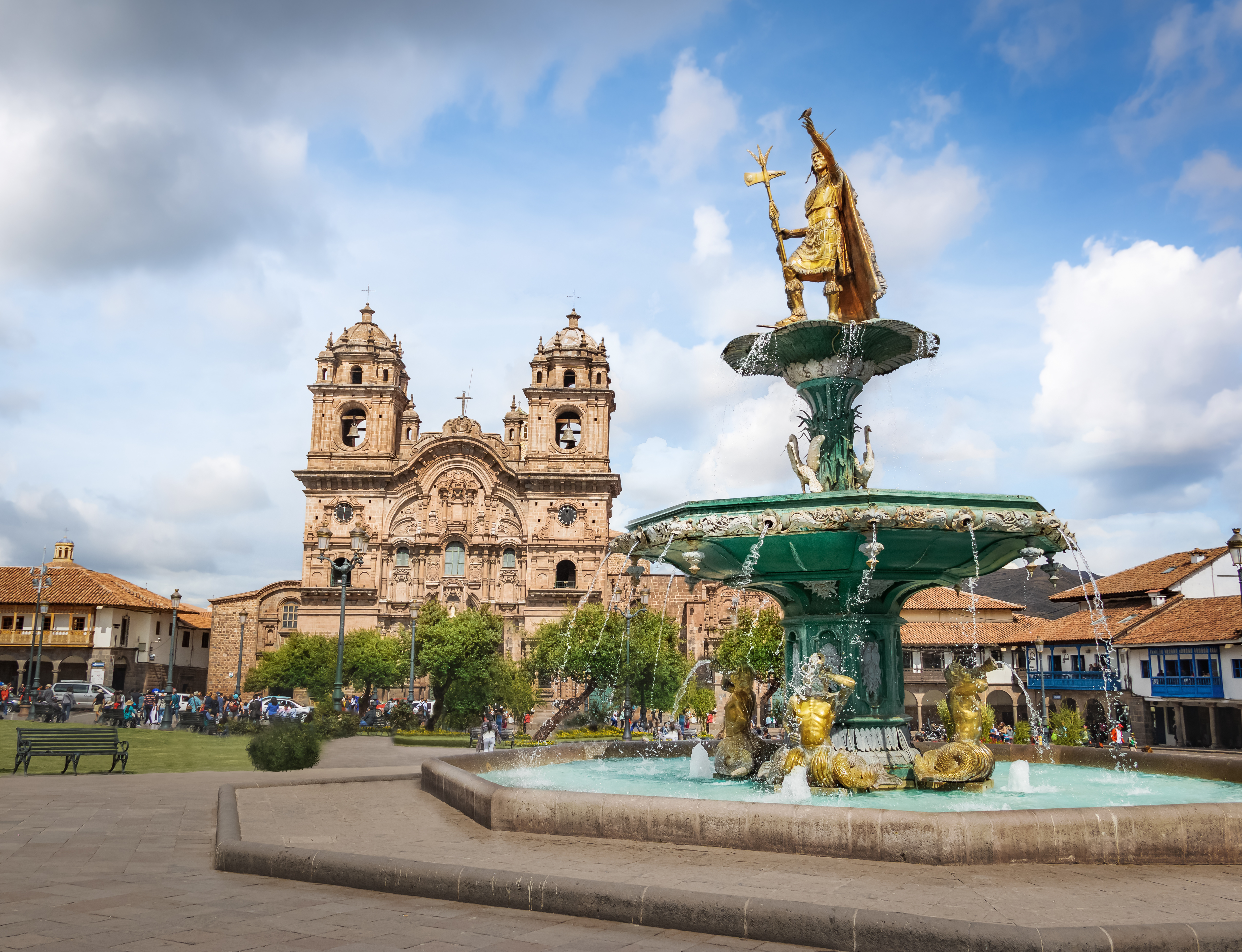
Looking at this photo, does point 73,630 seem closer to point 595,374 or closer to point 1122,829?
point 595,374

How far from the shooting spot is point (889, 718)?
8.48m

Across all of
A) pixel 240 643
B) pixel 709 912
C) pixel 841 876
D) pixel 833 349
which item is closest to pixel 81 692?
pixel 240 643

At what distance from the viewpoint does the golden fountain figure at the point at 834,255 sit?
948cm

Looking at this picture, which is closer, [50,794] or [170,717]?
[50,794]

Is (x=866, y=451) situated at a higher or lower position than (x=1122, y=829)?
higher

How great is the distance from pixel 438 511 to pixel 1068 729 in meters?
36.4

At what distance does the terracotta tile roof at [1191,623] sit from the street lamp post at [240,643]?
3279 cm

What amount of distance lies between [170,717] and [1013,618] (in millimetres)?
34293

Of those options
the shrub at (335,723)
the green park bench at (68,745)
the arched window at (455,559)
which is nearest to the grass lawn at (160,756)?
the green park bench at (68,745)

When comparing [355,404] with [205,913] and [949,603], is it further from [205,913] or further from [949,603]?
[205,913]

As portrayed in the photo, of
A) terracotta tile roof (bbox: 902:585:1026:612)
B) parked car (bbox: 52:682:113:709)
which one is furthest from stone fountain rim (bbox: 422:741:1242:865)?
terracotta tile roof (bbox: 902:585:1026:612)

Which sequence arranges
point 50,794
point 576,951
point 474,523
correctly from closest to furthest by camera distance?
point 576,951
point 50,794
point 474,523

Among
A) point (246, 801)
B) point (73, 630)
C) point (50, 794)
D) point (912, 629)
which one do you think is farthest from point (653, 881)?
point (73, 630)

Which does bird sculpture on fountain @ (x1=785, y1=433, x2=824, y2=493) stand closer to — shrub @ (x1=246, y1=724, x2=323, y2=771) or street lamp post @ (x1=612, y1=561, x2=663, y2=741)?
street lamp post @ (x1=612, y1=561, x2=663, y2=741)
